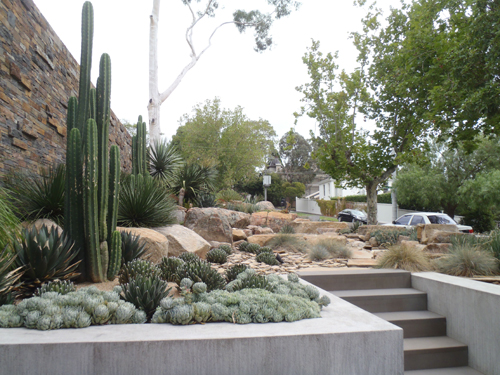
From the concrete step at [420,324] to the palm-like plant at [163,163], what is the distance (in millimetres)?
9851

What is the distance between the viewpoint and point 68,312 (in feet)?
9.21

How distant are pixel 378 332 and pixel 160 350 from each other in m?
1.69

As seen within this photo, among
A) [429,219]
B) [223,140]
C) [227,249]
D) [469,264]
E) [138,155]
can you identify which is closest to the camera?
[469,264]

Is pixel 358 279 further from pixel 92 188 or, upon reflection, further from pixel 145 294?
pixel 92 188

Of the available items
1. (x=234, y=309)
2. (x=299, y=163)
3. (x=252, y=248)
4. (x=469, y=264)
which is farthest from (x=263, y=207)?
(x=299, y=163)

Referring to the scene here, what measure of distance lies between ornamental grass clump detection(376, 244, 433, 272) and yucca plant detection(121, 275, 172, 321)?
370 cm

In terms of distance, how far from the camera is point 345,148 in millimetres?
14602

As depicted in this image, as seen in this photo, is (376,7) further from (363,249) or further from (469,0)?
(363,249)

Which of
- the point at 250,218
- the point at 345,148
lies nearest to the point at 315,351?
the point at 250,218

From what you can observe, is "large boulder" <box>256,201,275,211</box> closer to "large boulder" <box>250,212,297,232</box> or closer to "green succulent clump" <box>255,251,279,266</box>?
"large boulder" <box>250,212,297,232</box>

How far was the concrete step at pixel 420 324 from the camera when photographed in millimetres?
4086

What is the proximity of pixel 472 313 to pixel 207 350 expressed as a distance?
310 centimetres

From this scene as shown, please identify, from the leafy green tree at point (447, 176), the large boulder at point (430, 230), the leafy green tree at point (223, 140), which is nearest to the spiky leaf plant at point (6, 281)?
the large boulder at point (430, 230)

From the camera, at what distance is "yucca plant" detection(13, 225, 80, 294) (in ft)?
11.7
